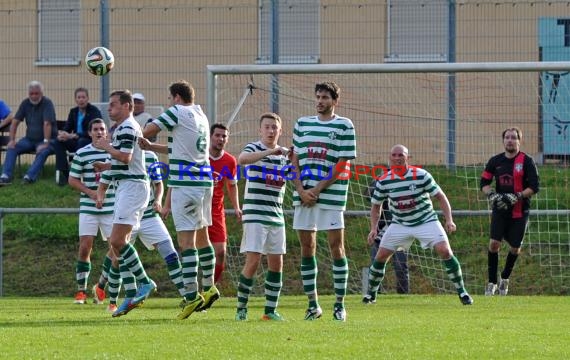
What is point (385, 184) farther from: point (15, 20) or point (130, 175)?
point (15, 20)

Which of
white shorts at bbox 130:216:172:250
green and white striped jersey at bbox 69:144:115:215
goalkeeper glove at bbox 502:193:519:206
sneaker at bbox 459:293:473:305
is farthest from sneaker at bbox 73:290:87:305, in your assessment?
goalkeeper glove at bbox 502:193:519:206

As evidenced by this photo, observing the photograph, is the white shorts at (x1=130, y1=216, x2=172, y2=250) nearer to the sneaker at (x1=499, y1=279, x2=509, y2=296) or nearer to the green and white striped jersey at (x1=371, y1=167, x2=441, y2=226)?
the green and white striped jersey at (x1=371, y1=167, x2=441, y2=226)

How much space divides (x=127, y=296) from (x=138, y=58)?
819cm

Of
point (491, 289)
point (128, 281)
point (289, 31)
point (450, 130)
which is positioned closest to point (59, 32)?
point (289, 31)

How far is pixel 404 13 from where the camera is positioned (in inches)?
780

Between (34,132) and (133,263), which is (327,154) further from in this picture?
(34,132)

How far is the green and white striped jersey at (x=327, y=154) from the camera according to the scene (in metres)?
11.7

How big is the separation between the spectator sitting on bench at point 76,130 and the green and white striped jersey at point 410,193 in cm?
629

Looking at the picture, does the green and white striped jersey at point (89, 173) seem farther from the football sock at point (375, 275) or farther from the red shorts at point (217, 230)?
the football sock at point (375, 275)

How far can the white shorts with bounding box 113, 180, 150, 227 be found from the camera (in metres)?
12.0

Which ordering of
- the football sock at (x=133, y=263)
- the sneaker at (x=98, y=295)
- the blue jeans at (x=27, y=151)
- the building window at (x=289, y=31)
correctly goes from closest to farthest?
the football sock at (x=133, y=263) < the sneaker at (x=98, y=295) < the building window at (x=289, y=31) < the blue jeans at (x=27, y=151)

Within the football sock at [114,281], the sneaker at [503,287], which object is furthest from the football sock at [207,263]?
the sneaker at [503,287]

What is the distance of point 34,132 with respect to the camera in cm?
2062

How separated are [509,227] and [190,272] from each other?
6.30m
